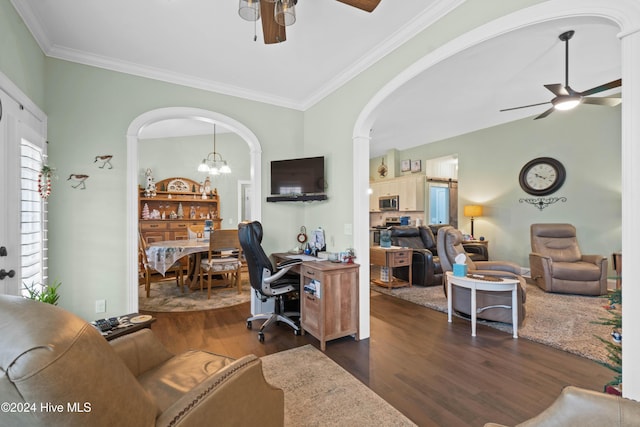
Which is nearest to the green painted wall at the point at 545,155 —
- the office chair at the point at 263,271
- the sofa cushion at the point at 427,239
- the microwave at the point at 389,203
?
the microwave at the point at 389,203

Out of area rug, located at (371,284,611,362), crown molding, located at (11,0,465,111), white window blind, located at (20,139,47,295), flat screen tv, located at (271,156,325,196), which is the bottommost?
area rug, located at (371,284,611,362)

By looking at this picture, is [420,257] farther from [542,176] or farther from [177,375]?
[177,375]

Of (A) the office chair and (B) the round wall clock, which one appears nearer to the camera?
(A) the office chair

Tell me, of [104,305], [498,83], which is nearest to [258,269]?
[104,305]

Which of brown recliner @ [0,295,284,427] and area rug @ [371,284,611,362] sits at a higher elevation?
brown recliner @ [0,295,284,427]

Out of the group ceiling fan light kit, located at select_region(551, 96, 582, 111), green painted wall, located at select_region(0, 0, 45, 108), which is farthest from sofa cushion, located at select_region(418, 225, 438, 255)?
green painted wall, located at select_region(0, 0, 45, 108)

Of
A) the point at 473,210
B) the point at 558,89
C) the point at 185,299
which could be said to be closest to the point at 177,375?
the point at 185,299

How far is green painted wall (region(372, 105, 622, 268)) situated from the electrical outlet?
676cm

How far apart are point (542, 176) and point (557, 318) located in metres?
3.17

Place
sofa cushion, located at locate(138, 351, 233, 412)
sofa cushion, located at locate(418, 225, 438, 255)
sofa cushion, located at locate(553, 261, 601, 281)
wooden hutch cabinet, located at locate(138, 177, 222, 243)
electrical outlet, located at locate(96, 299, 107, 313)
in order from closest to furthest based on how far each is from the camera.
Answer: sofa cushion, located at locate(138, 351, 233, 412) → electrical outlet, located at locate(96, 299, 107, 313) → sofa cushion, located at locate(553, 261, 601, 281) → sofa cushion, located at locate(418, 225, 438, 255) → wooden hutch cabinet, located at locate(138, 177, 222, 243)

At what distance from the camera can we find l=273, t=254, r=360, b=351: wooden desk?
2.66m

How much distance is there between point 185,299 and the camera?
4.29m

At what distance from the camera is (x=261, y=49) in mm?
2682

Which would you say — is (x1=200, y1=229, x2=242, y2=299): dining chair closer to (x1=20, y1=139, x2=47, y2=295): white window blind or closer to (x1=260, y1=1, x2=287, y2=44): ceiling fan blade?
(x1=20, y1=139, x2=47, y2=295): white window blind
